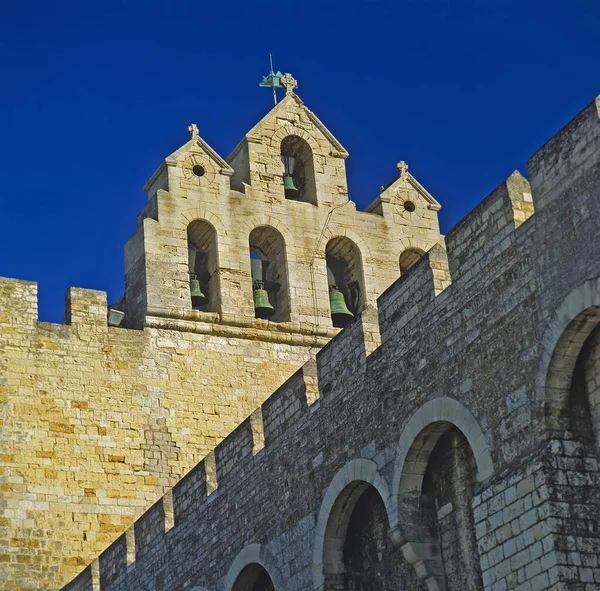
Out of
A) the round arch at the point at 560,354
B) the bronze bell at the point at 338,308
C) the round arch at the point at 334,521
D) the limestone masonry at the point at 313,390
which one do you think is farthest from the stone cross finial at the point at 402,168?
the round arch at the point at 560,354

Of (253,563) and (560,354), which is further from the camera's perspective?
(253,563)

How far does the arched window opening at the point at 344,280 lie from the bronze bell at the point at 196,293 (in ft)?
5.99

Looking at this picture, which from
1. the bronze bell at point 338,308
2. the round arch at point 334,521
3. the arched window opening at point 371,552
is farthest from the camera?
the bronze bell at point 338,308

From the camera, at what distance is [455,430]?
10.5 m

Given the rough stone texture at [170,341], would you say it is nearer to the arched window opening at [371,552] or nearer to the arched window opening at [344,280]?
the arched window opening at [344,280]

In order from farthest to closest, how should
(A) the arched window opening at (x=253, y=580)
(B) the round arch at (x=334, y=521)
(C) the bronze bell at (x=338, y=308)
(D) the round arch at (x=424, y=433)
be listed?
1. (C) the bronze bell at (x=338, y=308)
2. (A) the arched window opening at (x=253, y=580)
3. (B) the round arch at (x=334, y=521)
4. (D) the round arch at (x=424, y=433)

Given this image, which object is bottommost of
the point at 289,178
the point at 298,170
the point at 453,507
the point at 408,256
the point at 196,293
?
the point at 453,507

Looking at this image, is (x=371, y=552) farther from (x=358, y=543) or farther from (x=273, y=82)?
(x=273, y=82)

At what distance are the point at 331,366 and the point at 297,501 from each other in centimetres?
123

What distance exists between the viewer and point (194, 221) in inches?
790

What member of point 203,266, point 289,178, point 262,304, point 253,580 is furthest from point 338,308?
point 253,580

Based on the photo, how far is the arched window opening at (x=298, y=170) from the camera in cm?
2109

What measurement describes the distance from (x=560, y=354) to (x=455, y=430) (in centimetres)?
152

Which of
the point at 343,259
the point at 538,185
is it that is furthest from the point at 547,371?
the point at 343,259
